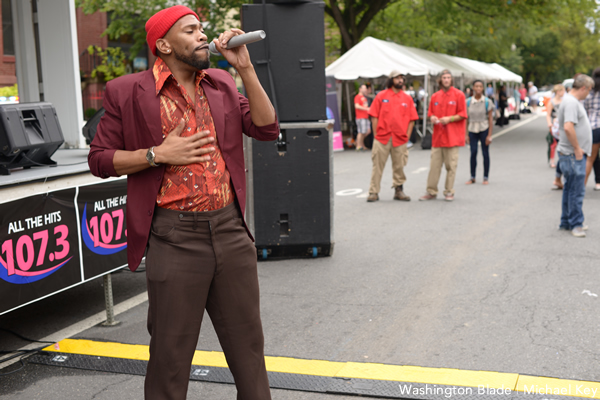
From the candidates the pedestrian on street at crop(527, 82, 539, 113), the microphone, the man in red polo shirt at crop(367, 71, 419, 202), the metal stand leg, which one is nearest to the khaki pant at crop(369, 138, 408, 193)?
the man in red polo shirt at crop(367, 71, 419, 202)

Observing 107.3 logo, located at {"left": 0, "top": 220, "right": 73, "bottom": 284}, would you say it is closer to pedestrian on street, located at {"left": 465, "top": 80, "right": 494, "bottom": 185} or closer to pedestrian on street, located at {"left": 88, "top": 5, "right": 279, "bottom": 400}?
pedestrian on street, located at {"left": 88, "top": 5, "right": 279, "bottom": 400}

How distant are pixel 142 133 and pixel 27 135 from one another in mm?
2744

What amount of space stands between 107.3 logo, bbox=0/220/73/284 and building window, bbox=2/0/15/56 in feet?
12.2

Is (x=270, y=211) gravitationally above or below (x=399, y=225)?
above

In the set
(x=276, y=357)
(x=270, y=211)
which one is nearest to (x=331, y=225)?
(x=270, y=211)

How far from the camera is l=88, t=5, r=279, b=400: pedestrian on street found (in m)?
2.53

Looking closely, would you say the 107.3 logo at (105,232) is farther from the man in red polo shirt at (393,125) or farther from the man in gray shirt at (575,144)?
the man in red polo shirt at (393,125)

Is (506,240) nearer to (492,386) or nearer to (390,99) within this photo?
(390,99)

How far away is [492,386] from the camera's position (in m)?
3.66

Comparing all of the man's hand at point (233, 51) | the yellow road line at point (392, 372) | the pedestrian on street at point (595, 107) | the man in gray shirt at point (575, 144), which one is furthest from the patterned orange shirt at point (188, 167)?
the pedestrian on street at point (595, 107)

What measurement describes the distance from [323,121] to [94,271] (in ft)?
9.17

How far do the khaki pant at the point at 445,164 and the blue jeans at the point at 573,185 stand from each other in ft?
8.47

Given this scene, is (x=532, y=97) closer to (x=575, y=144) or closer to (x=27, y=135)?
(x=575, y=144)

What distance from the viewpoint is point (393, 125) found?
1005 centimetres
